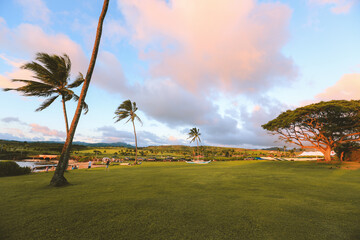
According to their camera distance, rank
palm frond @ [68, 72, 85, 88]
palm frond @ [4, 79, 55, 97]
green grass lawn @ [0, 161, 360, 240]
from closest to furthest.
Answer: green grass lawn @ [0, 161, 360, 240] < palm frond @ [4, 79, 55, 97] < palm frond @ [68, 72, 85, 88]

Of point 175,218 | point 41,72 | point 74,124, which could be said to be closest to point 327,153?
point 175,218

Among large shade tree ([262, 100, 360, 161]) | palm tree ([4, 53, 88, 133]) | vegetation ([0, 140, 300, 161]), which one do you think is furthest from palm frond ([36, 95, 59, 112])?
vegetation ([0, 140, 300, 161])

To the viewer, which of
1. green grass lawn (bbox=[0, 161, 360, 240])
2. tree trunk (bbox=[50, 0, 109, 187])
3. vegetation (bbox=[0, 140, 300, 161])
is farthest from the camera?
vegetation (bbox=[0, 140, 300, 161])

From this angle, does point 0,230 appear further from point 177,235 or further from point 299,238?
point 299,238

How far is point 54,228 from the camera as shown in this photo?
3256mm

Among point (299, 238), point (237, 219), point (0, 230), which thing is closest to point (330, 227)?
point (299, 238)

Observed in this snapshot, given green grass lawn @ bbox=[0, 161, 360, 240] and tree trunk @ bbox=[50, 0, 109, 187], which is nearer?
green grass lawn @ bbox=[0, 161, 360, 240]

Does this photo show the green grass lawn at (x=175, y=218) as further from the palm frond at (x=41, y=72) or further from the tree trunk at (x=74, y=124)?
the palm frond at (x=41, y=72)

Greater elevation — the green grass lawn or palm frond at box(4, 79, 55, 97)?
palm frond at box(4, 79, 55, 97)

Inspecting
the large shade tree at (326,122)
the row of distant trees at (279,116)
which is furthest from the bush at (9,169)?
the large shade tree at (326,122)

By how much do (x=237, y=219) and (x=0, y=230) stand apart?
16.4 feet

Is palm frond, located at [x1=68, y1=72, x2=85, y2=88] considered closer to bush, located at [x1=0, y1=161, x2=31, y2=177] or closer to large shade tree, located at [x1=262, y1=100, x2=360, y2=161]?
bush, located at [x1=0, y1=161, x2=31, y2=177]

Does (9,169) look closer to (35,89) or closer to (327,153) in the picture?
(35,89)

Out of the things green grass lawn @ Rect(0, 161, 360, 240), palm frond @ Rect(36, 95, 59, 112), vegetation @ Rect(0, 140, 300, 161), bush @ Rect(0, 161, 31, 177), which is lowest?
vegetation @ Rect(0, 140, 300, 161)
